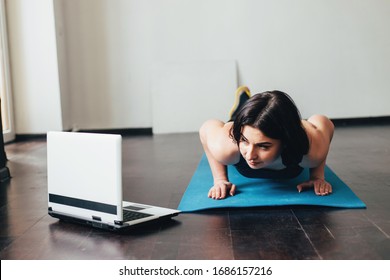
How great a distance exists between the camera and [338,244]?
1.60 meters

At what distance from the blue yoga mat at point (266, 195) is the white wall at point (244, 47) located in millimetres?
2894

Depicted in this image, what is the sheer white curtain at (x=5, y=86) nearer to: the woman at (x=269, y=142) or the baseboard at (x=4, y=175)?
the baseboard at (x=4, y=175)

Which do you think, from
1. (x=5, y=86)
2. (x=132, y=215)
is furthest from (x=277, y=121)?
(x=5, y=86)

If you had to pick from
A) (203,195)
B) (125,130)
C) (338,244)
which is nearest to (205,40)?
(125,130)

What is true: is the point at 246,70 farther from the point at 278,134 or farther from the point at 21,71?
the point at 278,134

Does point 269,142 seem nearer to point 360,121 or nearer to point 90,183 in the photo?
point 90,183

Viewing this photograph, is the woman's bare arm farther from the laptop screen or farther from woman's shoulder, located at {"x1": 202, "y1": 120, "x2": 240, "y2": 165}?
the laptop screen

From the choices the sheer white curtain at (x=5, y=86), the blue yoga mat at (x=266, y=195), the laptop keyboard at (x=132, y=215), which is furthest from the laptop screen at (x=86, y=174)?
the sheer white curtain at (x=5, y=86)

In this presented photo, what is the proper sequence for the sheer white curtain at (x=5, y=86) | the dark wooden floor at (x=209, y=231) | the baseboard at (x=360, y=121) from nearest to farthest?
the dark wooden floor at (x=209, y=231) → the sheer white curtain at (x=5, y=86) → the baseboard at (x=360, y=121)

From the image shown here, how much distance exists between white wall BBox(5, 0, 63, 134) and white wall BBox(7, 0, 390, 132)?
7.3 inches

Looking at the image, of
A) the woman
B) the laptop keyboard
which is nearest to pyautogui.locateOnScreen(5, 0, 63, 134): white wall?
the woman

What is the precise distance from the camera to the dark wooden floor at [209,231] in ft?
5.16

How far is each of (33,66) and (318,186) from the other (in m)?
3.65

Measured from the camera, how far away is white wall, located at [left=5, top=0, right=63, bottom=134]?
16.3 ft
